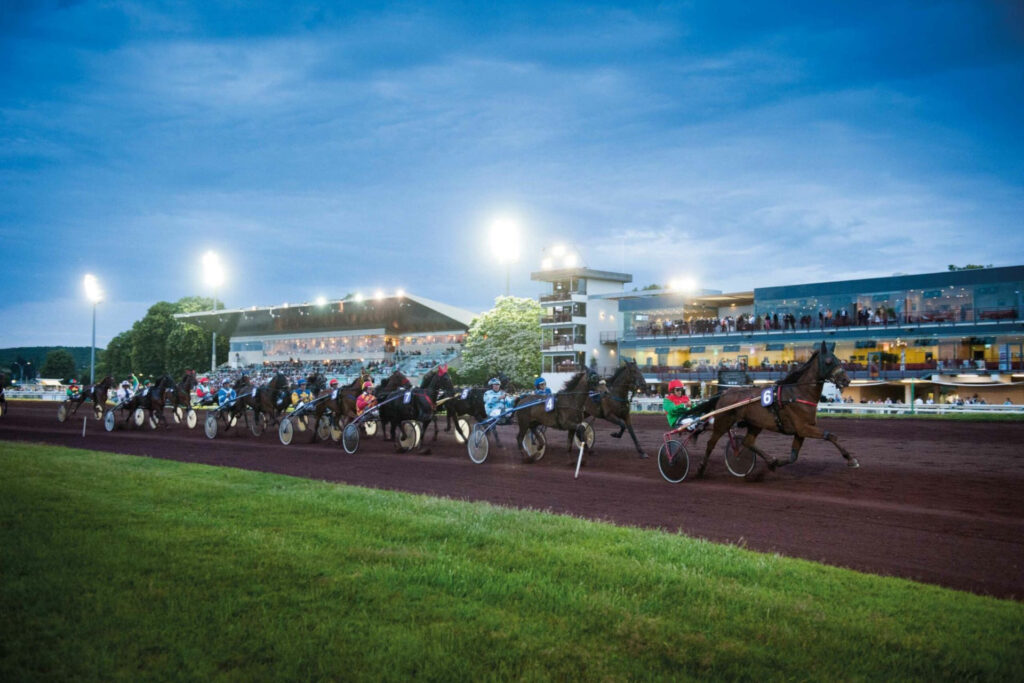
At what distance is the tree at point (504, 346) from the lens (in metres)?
61.6

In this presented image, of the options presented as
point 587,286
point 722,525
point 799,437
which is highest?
point 587,286

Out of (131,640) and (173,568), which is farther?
(173,568)

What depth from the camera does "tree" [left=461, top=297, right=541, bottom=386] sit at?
202 ft

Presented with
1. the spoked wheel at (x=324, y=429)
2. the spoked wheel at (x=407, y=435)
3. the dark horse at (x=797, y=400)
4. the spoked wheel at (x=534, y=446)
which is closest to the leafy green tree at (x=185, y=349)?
the spoked wheel at (x=324, y=429)

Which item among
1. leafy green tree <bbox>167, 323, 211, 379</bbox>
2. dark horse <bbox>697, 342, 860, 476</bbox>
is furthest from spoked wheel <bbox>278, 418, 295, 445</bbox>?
leafy green tree <bbox>167, 323, 211, 379</bbox>

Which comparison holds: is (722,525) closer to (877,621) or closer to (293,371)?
(877,621)

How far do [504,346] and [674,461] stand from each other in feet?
163

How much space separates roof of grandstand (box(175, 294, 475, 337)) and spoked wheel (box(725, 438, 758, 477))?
60.7 m

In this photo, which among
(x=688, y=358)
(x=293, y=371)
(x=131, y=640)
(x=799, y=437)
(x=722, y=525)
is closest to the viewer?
(x=131, y=640)

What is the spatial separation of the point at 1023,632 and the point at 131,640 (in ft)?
19.2

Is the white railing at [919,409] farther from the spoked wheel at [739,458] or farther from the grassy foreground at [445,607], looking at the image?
the grassy foreground at [445,607]

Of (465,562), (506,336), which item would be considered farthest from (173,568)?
(506,336)

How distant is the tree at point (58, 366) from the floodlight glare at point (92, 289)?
88167 mm

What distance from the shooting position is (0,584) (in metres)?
5.44
